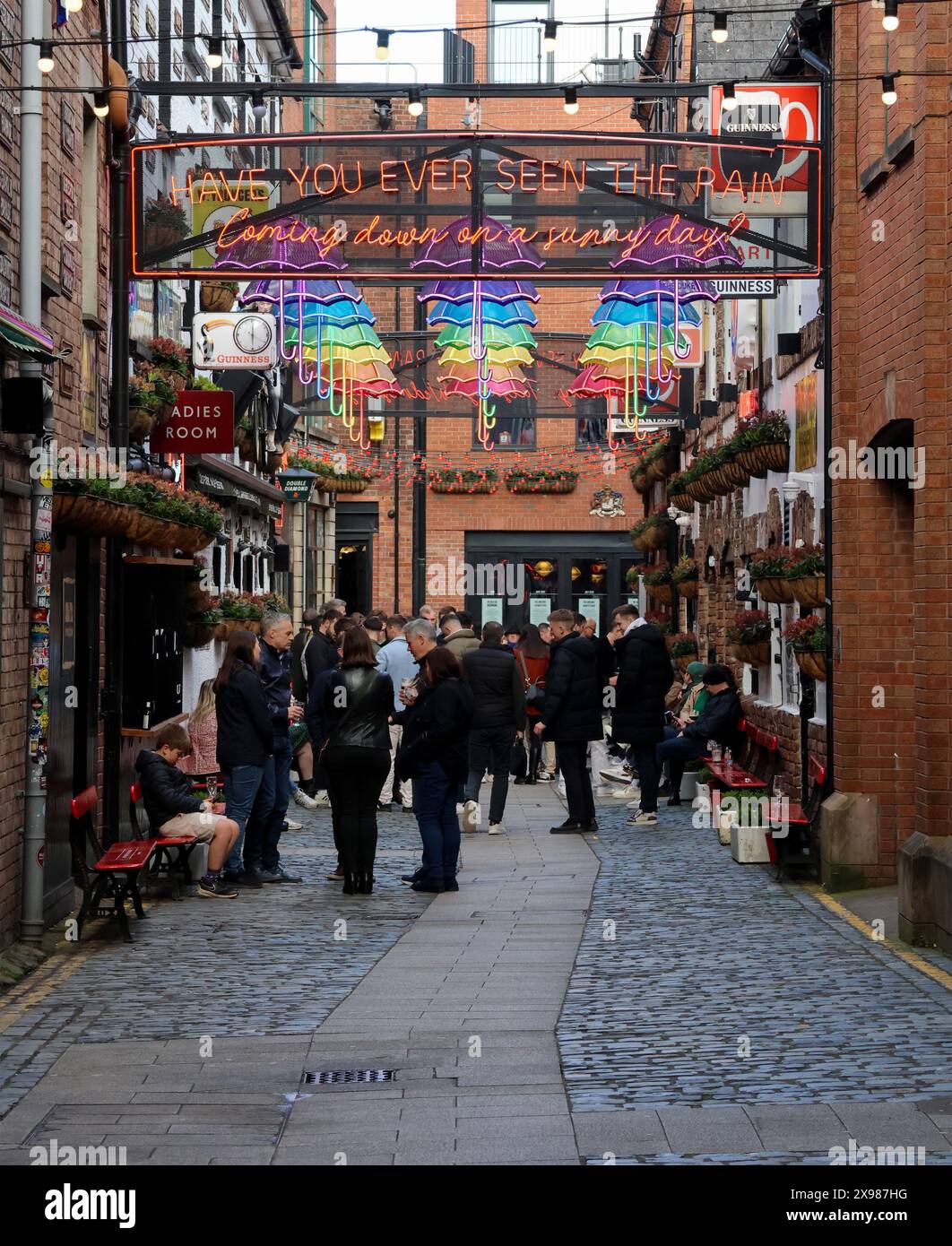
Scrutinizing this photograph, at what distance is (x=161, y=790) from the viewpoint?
509 inches

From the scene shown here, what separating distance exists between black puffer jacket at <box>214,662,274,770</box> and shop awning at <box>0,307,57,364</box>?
11.4ft

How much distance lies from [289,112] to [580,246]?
65.5 ft

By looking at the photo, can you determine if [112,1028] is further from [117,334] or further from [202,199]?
[202,199]

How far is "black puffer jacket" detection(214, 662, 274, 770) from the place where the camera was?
13.8 meters

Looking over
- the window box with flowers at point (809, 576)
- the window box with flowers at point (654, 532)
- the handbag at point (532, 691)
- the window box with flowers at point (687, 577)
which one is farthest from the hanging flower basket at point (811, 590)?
the window box with flowers at point (654, 532)

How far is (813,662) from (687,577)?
463 inches

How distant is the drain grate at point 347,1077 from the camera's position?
7.82 metres

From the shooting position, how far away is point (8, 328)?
10219 mm

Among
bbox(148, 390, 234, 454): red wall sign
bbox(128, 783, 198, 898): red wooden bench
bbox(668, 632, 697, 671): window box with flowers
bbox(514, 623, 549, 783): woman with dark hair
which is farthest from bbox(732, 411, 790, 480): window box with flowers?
bbox(128, 783, 198, 898): red wooden bench

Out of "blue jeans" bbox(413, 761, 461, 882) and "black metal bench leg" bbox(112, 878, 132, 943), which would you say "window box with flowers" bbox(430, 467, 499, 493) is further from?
"black metal bench leg" bbox(112, 878, 132, 943)

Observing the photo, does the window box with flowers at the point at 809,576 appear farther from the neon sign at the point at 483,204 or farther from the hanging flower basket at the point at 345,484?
the hanging flower basket at the point at 345,484

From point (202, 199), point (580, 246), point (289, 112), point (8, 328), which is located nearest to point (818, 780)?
point (580, 246)

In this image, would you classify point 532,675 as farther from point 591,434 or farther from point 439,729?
point 591,434

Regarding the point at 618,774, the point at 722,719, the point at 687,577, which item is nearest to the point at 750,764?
the point at 722,719
